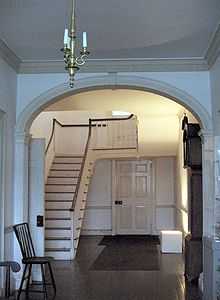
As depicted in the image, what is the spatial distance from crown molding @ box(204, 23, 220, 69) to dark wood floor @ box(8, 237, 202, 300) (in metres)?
3.05

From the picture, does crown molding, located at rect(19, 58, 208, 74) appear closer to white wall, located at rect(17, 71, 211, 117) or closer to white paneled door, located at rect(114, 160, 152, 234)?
white wall, located at rect(17, 71, 211, 117)

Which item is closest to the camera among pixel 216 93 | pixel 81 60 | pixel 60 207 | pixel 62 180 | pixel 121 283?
pixel 81 60

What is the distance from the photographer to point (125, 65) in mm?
6047

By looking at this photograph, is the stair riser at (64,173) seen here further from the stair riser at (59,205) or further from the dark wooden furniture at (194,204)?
the dark wooden furniture at (194,204)

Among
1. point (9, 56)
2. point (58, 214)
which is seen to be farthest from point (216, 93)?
point (58, 214)

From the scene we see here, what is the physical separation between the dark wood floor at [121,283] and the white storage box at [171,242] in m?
1.01

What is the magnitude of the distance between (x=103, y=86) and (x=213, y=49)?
163 centimetres

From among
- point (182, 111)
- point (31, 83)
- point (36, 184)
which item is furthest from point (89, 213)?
point (31, 83)

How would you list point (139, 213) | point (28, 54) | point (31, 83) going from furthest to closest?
point (139, 213), point (31, 83), point (28, 54)

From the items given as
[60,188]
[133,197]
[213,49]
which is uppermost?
[213,49]

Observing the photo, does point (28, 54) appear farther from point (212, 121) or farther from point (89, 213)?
point (89, 213)

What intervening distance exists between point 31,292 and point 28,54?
3.12 meters

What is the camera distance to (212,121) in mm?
5812

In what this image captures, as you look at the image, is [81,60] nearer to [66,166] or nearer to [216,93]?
[216,93]
